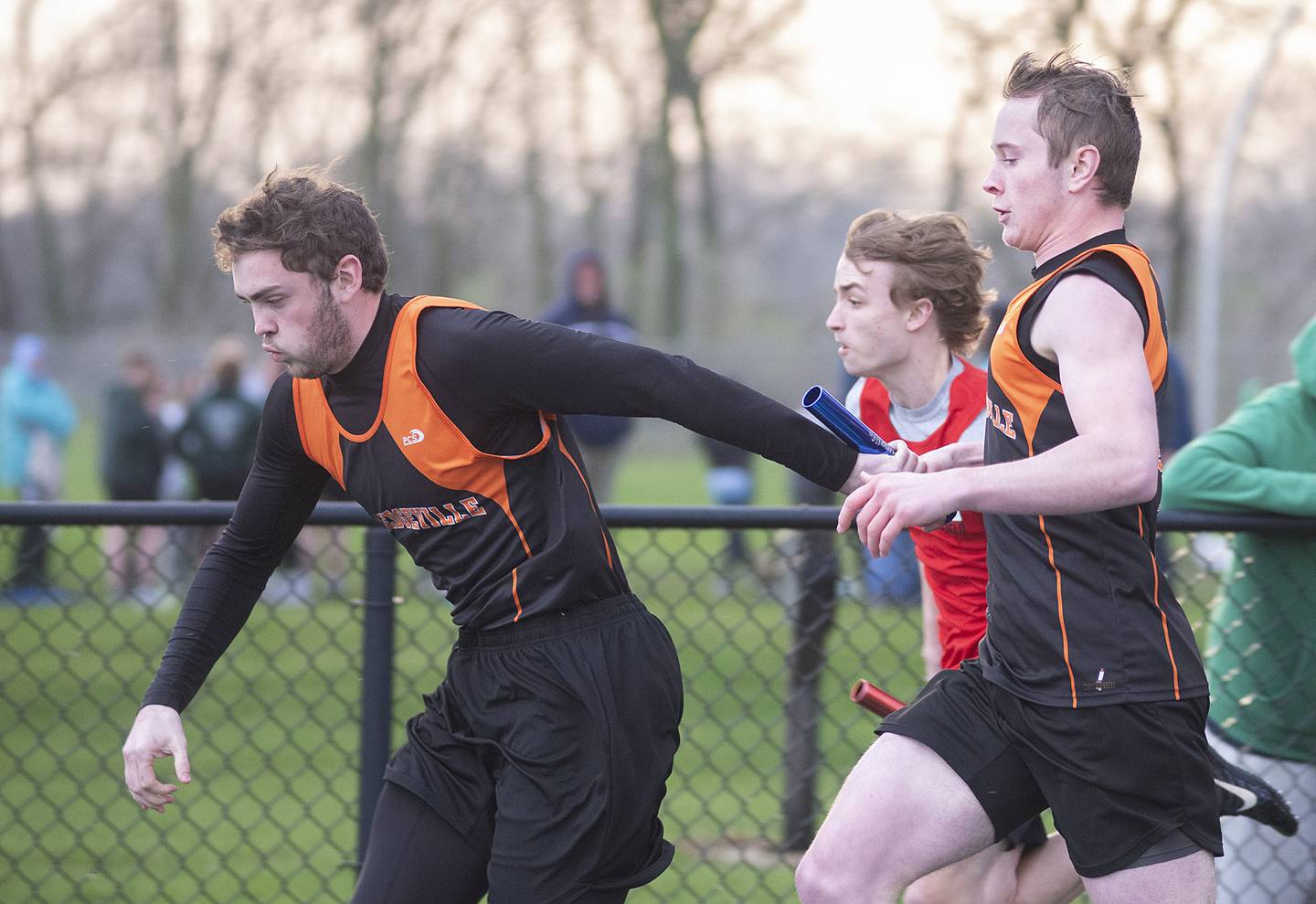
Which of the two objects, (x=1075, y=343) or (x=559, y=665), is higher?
(x=1075, y=343)

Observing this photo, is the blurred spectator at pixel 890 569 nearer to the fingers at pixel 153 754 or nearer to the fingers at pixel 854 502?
the fingers at pixel 854 502

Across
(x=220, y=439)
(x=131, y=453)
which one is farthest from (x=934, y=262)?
(x=131, y=453)

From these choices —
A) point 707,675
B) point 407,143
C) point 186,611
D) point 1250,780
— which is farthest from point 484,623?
point 407,143

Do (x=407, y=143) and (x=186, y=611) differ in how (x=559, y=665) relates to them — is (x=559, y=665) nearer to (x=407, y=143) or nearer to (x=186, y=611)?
(x=186, y=611)

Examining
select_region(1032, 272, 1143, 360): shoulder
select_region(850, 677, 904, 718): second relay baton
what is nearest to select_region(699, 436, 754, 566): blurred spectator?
select_region(850, 677, 904, 718): second relay baton

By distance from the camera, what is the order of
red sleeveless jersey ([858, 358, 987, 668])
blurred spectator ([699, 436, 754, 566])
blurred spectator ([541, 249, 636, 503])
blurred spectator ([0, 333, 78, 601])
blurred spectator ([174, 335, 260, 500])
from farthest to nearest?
blurred spectator ([0, 333, 78, 601]), blurred spectator ([699, 436, 754, 566]), blurred spectator ([174, 335, 260, 500]), blurred spectator ([541, 249, 636, 503]), red sleeveless jersey ([858, 358, 987, 668])

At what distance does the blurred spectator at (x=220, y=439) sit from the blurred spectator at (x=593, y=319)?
2264 mm

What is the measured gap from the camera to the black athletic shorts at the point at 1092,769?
2414 millimetres

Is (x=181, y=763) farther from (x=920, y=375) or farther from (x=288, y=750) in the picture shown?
(x=288, y=750)

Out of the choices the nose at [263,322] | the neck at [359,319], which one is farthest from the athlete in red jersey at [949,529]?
the nose at [263,322]

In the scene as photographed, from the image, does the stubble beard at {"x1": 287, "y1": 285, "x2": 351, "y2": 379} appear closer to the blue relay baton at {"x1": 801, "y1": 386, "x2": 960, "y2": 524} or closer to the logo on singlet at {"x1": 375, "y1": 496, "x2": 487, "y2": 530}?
the logo on singlet at {"x1": 375, "y1": 496, "x2": 487, "y2": 530}

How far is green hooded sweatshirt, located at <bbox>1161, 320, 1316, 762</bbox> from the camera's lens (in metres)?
3.48

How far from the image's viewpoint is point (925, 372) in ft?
10.5

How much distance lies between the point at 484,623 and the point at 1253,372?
960 inches
